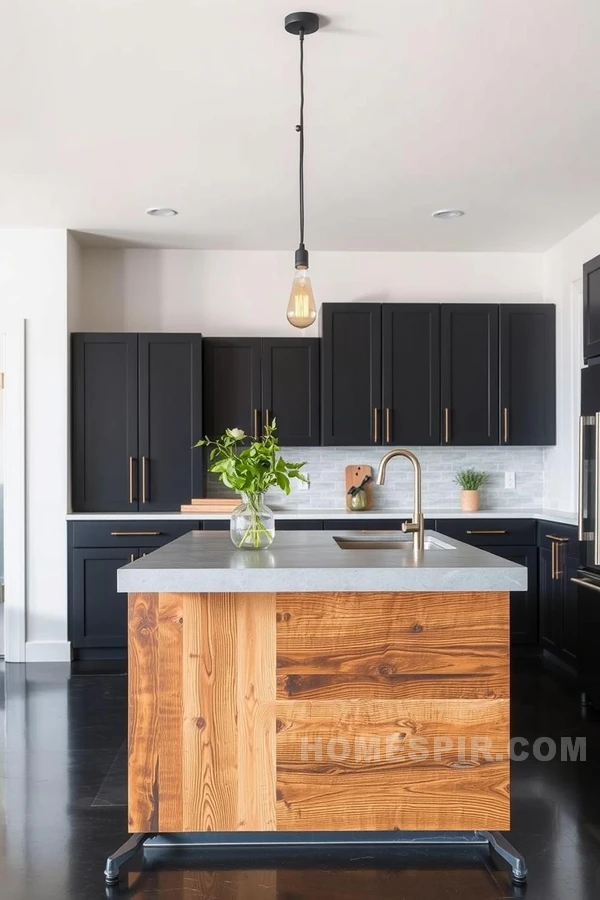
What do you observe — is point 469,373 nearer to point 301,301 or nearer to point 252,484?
point 301,301

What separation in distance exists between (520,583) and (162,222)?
348cm

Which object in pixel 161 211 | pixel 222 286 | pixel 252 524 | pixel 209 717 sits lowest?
pixel 209 717

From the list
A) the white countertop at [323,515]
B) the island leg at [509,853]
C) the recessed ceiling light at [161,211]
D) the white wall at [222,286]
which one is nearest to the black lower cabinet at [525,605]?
the white countertop at [323,515]

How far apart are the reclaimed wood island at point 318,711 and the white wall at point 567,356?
9.82 ft

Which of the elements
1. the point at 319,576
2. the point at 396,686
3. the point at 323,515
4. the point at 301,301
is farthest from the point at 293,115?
the point at 323,515

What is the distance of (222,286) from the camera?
554cm

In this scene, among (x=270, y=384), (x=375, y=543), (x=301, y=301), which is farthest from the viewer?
(x=270, y=384)

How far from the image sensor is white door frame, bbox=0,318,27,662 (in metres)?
4.98

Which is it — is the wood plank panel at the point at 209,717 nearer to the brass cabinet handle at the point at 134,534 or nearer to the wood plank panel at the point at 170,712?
the wood plank panel at the point at 170,712

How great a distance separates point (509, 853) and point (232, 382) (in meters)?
3.51

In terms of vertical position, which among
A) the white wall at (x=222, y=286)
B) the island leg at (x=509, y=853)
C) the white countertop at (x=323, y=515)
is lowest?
the island leg at (x=509, y=853)

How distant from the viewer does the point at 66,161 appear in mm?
3840

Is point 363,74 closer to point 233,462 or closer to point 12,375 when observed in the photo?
point 233,462

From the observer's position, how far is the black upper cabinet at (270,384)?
523 cm
